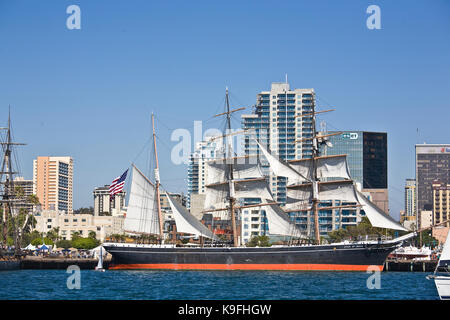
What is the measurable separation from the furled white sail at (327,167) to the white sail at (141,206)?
21.5 meters

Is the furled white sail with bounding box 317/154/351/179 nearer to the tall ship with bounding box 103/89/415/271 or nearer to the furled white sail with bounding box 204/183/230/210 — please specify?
the tall ship with bounding box 103/89/415/271

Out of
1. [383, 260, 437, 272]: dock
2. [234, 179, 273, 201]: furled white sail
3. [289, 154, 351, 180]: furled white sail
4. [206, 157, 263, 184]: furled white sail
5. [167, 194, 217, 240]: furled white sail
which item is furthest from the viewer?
[383, 260, 437, 272]: dock

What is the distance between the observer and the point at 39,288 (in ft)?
206

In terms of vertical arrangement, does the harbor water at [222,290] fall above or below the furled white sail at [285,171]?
below

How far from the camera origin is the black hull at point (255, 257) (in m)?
89.8

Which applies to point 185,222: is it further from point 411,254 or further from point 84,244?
point 84,244

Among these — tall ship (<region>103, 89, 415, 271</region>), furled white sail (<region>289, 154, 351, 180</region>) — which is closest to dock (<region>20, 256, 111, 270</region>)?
tall ship (<region>103, 89, 415, 271</region>)

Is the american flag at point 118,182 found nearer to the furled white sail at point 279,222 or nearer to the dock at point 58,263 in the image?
the furled white sail at point 279,222

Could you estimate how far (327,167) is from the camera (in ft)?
327

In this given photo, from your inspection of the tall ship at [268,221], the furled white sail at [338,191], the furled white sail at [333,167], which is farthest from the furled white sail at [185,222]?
the furled white sail at [333,167]

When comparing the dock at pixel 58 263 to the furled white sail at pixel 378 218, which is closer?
the furled white sail at pixel 378 218

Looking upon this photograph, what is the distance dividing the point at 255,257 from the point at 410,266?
31.5 meters

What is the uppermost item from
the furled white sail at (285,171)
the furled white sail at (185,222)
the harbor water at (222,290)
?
the furled white sail at (285,171)

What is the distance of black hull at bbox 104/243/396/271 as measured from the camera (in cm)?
8975
